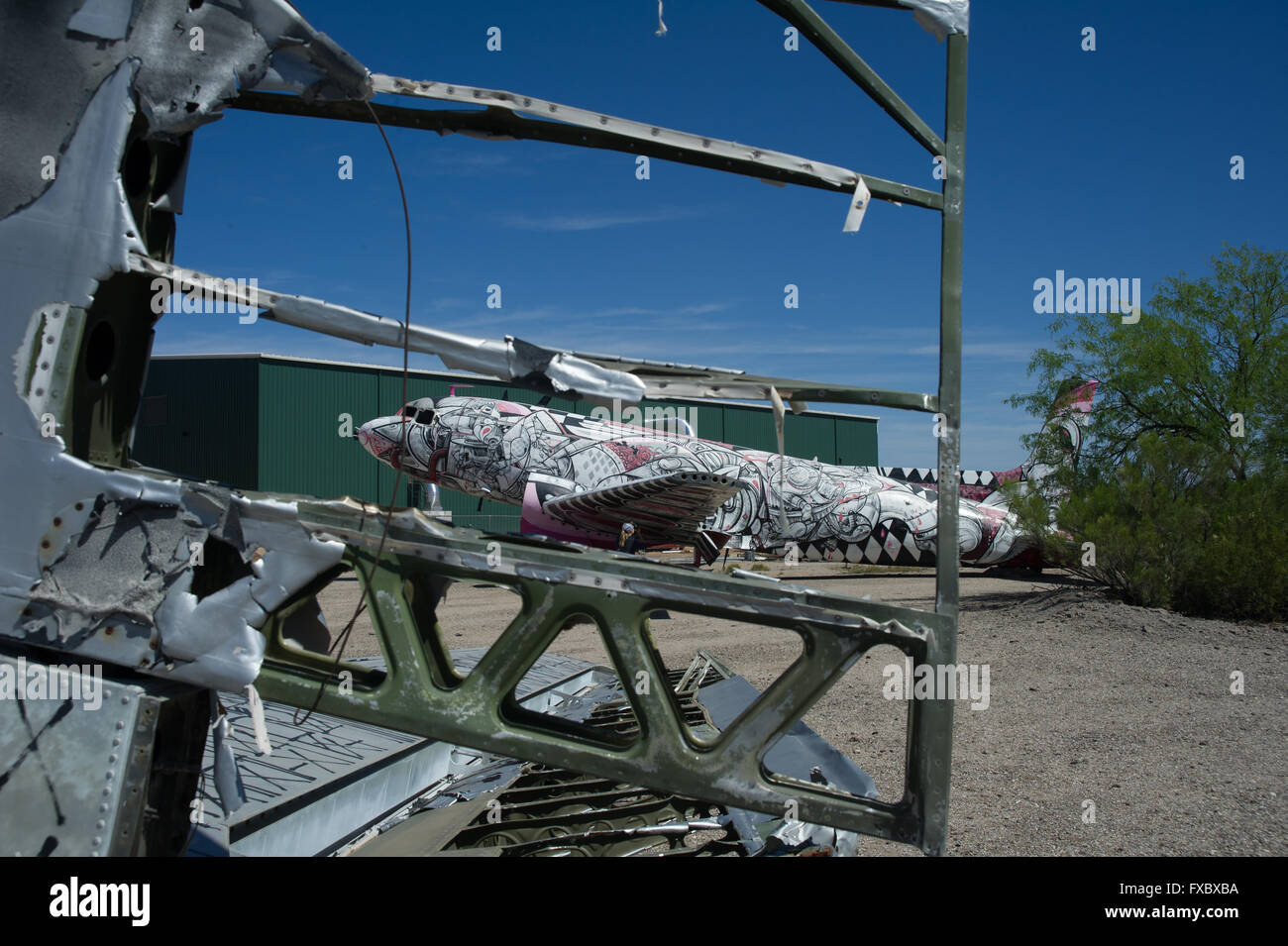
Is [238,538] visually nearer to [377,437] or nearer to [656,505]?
[656,505]

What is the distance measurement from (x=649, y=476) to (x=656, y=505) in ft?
14.9

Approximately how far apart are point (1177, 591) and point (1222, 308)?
7.77 meters

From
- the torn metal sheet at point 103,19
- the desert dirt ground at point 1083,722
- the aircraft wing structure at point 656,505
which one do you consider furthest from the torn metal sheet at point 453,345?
the aircraft wing structure at point 656,505

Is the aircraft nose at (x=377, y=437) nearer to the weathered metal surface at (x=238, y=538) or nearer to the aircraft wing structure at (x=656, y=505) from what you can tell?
the aircraft wing structure at (x=656, y=505)

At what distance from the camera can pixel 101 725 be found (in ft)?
8.19

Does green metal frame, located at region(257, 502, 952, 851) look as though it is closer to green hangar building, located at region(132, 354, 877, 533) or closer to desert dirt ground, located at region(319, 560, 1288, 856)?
desert dirt ground, located at region(319, 560, 1288, 856)

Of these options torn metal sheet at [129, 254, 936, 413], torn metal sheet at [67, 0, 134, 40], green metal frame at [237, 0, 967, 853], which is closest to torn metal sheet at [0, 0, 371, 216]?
torn metal sheet at [67, 0, 134, 40]

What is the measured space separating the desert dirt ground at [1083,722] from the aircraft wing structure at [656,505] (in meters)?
1.91

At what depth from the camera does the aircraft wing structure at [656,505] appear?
13.3 m

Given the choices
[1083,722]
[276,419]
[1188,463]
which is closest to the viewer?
[1083,722]

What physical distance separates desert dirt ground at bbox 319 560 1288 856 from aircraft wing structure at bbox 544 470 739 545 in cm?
191

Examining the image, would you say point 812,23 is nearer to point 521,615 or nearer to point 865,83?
point 865,83

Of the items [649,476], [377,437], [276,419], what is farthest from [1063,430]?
[276,419]

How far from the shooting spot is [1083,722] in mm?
8570
